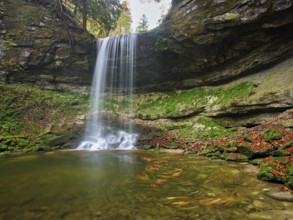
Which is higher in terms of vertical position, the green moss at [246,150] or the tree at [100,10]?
the tree at [100,10]

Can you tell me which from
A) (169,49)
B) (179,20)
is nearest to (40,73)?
(169,49)

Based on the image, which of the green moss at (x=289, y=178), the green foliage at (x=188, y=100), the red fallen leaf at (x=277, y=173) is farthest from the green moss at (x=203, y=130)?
the green moss at (x=289, y=178)

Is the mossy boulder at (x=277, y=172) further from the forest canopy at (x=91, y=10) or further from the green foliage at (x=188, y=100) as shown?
the forest canopy at (x=91, y=10)

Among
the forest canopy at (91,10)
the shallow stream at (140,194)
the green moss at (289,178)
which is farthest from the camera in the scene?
the forest canopy at (91,10)

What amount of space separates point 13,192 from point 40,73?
14.8 meters

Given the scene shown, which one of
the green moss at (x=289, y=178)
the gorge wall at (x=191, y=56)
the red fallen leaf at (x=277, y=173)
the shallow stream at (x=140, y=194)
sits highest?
the gorge wall at (x=191, y=56)

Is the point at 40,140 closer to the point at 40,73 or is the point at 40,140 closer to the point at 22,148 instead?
the point at 22,148

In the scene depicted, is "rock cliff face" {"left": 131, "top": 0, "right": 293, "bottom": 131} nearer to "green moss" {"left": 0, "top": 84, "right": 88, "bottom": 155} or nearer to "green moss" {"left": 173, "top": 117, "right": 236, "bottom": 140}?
"green moss" {"left": 173, "top": 117, "right": 236, "bottom": 140}

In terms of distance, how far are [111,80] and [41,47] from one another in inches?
241

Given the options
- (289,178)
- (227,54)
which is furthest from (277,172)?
(227,54)

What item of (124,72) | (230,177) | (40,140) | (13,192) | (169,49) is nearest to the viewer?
(13,192)

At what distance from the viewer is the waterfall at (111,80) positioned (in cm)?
1502

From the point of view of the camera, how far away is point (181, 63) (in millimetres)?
15477

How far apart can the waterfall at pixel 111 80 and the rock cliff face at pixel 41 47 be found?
108cm
